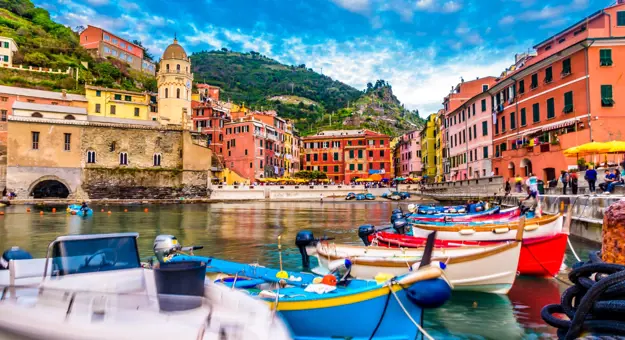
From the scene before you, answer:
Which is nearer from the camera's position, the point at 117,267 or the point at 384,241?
the point at 117,267

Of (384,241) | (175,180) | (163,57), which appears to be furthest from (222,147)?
(384,241)

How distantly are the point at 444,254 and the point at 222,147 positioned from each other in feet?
224

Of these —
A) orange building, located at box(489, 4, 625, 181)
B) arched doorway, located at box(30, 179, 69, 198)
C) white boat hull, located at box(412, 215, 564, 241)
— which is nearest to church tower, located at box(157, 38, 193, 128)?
arched doorway, located at box(30, 179, 69, 198)

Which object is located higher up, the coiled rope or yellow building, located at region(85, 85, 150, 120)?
yellow building, located at region(85, 85, 150, 120)

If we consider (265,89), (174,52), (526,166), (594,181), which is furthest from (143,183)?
(265,89)

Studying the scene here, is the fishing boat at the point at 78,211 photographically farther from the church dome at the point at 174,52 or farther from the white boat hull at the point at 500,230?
the church dome at the point at 174,52

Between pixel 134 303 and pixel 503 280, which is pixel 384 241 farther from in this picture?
pixel 134 303

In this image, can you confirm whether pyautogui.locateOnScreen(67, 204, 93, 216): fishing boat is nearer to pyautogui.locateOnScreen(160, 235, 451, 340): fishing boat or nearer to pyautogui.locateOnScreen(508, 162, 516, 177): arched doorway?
pyautogui.locateOnScreen(160, 235, 451, 340): fishing boat

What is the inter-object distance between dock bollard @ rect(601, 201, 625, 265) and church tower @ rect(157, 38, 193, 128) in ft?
227

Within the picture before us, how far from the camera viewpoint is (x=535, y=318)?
8.69 metres

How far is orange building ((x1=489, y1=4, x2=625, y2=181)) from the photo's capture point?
29.0 metres

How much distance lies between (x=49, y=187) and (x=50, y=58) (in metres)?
33.9

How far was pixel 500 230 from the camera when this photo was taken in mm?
13750

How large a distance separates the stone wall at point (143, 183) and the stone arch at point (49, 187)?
3.15m
